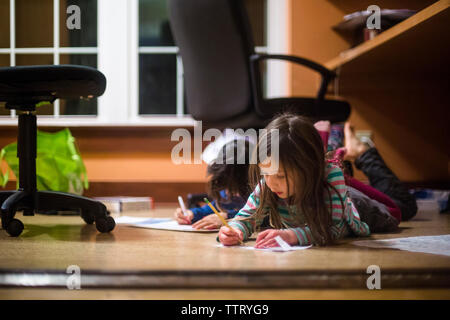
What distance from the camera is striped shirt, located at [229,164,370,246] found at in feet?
3.30

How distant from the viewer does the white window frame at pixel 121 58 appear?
2.55m

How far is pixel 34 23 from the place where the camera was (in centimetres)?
266

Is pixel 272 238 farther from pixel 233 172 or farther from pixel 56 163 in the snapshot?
pixel 56 163

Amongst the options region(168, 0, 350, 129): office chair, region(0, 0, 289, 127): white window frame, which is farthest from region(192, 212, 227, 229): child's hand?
region(0, 0, 289, 127): white window frame

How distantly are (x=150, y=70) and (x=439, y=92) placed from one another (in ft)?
6.01

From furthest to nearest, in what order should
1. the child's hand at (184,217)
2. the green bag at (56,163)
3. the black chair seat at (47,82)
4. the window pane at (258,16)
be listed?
the window pane at (258,16) < the green bag at (56,163) < the child's hand at (184,217) < the black chair seat at (47,82)

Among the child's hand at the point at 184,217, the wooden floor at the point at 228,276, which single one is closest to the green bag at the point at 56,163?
the child's hand at the point at 184,217

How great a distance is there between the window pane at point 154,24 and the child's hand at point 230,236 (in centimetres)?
212

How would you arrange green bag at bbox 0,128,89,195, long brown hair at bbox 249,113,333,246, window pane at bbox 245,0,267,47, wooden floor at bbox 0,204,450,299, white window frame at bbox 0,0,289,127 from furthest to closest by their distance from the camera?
window pane at bbox 245,0,267,47 < white window frame at bbox 0,0,289,127 < green bag at bbox 0,128,89,195 < long brown hair at bbox 249,113,333,246 < wooden floor at bbox 0,204,450,299

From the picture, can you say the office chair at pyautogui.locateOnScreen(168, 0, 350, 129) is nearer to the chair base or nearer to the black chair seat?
the black chair seat

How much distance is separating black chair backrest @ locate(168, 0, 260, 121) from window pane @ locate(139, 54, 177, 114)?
1.10 metres

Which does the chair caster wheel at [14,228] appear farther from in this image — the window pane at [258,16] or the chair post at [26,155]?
the window pane at [258,16]

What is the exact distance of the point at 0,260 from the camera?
876mm
